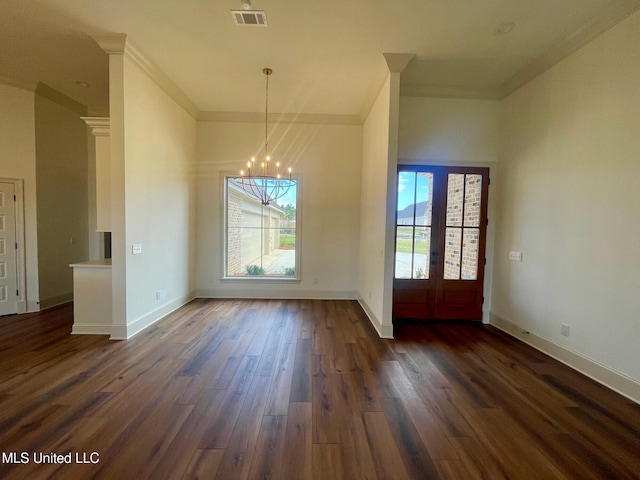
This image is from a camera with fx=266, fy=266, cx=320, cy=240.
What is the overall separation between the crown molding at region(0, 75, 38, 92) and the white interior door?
1508mm

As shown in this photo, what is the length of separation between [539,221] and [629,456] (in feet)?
8.18

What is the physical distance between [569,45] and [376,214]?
285 centimetres

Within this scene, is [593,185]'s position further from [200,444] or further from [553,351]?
[200,444]

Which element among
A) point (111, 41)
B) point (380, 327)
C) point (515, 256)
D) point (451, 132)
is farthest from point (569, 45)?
point (111, 41)

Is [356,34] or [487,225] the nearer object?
[356,34]

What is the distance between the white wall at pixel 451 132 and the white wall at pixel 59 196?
5811 millimetres

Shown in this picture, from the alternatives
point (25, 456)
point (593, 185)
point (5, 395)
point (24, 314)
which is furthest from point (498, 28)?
point (24, 314)

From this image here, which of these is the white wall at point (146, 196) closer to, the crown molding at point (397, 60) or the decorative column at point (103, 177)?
the decorative column at point (103, 177)

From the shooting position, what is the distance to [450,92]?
4121 mm

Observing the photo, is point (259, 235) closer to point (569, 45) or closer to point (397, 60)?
point (397, 60)

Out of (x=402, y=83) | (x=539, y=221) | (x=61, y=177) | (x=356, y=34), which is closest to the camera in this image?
(x=356, y=34)

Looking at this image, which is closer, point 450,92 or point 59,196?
point 450,92

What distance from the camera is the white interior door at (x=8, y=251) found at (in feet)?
13.5

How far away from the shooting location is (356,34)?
2975 millimetres
